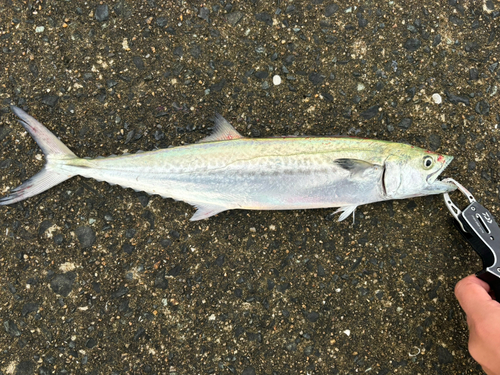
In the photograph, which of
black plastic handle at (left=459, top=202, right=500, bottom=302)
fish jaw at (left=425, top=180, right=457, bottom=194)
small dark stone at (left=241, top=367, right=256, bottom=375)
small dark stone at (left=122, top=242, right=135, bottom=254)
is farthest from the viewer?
small dark stone at (left=122, top=242, right=135, bottom=254)

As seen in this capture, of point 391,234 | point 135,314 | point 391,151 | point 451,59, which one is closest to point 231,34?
point 391,151

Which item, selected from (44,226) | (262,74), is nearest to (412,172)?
(262,74)

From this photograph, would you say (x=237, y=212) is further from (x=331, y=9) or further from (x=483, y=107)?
(x=483, y=107)

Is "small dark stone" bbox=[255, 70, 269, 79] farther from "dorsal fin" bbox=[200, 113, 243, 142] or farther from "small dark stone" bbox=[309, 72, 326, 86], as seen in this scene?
"dorsal fin" bbox=[200, 113, 243, 142]

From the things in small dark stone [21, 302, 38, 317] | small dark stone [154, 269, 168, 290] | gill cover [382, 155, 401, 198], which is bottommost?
small dark stone [21, 302, 38, 317]

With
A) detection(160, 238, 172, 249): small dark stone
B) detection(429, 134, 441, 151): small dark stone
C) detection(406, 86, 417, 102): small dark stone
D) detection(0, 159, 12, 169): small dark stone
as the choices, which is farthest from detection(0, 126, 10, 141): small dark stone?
detection(429, 134, 441, 151): small dark stone

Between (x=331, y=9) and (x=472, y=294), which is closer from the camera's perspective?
(x=472, y=294)
